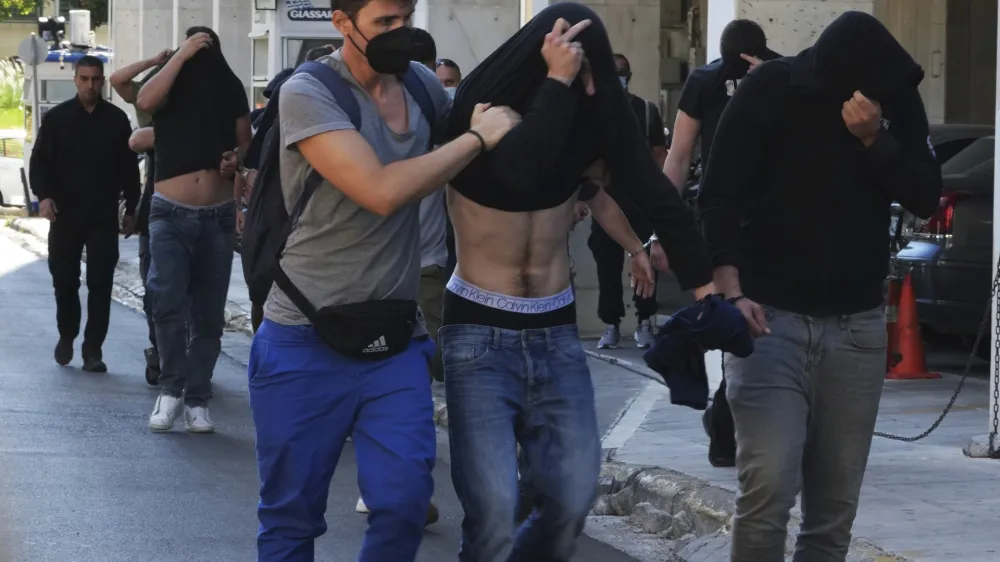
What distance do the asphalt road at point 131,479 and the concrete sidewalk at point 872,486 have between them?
0.34m

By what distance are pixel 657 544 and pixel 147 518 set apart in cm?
201

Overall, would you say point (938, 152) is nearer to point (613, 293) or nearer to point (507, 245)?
point (613, 293)

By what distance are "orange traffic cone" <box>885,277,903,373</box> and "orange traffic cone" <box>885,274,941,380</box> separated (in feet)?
0.10

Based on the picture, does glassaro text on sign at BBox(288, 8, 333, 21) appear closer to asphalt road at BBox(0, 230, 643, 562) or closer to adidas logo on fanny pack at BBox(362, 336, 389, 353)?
asphalt road at BBox(0, 230, 643, 562)

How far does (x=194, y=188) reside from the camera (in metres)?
9.15

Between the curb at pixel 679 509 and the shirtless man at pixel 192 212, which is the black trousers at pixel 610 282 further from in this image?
the curb at pixel 679 509

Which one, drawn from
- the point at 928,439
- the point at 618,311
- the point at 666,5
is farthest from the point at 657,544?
the point at 666,5

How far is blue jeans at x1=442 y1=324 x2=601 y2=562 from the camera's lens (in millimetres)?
4727

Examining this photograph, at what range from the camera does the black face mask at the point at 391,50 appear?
458 centimetres

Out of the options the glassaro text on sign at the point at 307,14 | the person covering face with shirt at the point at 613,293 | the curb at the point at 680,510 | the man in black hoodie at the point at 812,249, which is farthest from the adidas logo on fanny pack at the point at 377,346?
the glassaro text on sign at the point at 307,14

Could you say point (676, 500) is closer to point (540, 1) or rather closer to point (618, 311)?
point (618, 311)

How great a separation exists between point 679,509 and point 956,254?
15.7 ft

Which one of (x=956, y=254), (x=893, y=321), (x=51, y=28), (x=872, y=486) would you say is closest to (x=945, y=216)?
(x=956, y=254)

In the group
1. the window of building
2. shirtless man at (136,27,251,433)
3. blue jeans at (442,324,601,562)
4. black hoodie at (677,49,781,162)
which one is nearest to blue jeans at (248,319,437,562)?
blue jeans at (442,324,601,562)
